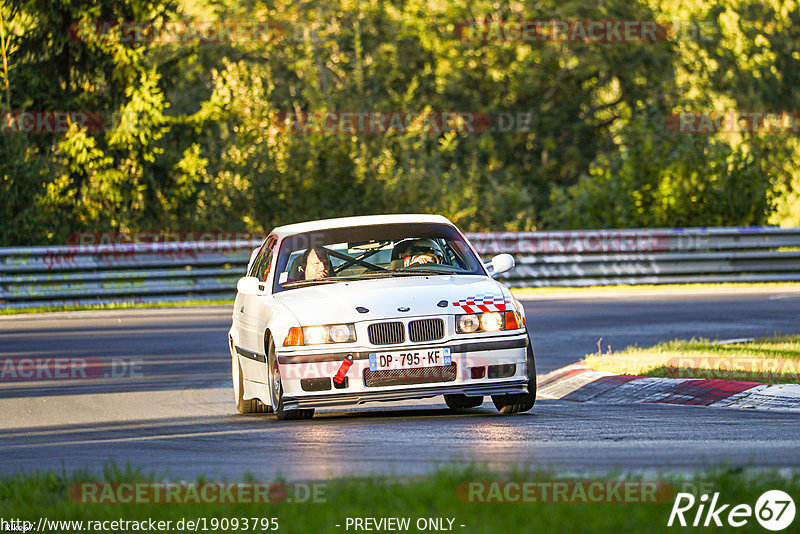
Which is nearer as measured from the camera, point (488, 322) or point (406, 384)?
point (406, 384)

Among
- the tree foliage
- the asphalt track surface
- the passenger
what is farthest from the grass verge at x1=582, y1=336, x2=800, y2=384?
the tree foliage

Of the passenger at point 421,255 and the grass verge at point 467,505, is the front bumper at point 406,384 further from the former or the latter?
the grass verge at point 467,505

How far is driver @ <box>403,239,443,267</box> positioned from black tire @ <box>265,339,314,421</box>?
1.48 m

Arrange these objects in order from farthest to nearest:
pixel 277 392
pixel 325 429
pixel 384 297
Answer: pixel 277 392
pixel 384 297
pixel 325 429

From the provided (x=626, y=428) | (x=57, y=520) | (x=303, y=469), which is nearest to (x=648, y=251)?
(x=626, y=428)

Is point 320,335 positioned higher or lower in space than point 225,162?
lower

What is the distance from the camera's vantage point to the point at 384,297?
1065cm

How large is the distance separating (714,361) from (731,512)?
24.4 ft

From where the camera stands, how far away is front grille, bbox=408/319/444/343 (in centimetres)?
1044

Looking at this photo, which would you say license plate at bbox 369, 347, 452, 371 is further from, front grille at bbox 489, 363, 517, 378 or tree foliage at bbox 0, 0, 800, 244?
tree foliage at bbox 0, 0, 800, 244

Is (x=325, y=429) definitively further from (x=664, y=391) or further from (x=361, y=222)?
(x=664, y=391)

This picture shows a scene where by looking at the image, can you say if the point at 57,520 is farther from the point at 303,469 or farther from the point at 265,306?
the point at 265,306

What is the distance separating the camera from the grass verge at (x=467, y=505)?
5891 millimetres

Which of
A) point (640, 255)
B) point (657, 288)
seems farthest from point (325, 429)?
point (640, 255)
